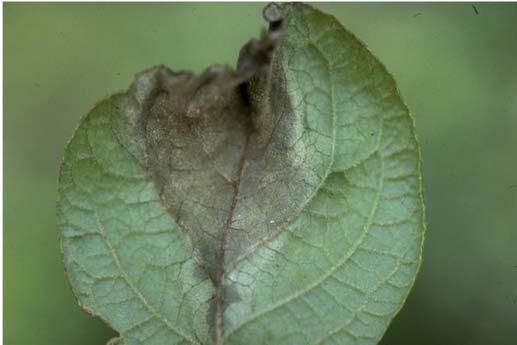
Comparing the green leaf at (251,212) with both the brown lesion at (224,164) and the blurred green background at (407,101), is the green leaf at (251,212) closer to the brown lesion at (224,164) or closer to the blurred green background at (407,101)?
the brown lesion at (224,164)

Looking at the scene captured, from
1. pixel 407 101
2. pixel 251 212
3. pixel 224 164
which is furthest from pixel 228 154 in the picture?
pixel 407 101

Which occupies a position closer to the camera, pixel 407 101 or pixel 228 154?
pixel 228 154

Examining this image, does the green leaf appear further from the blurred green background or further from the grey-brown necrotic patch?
the blurred green background

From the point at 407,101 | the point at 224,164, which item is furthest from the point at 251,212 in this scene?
the point at 407,101

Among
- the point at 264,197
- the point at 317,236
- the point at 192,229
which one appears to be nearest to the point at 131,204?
the point at 192,229

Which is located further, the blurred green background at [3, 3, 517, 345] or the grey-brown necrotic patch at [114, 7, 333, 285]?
the blurred green background at [3, 3, 517, 345]

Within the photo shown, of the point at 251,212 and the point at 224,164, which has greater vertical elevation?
the point at 224,164

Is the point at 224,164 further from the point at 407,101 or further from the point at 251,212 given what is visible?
the point at 407,101

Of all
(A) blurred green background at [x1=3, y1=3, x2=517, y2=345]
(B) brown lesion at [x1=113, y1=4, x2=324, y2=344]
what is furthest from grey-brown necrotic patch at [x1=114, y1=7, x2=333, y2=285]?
(A) blurred green background at [x1=3, y1=3, x2=517, y2=345]
